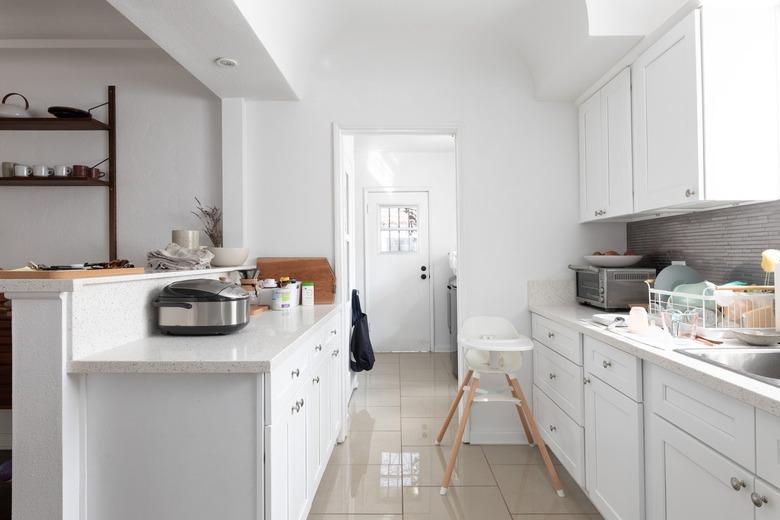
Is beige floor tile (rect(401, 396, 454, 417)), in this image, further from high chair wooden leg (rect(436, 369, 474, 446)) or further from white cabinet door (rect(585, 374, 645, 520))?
white cabinet door (rect(585, 374, 645, 520))

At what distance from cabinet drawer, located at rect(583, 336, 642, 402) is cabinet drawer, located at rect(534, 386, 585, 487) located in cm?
38

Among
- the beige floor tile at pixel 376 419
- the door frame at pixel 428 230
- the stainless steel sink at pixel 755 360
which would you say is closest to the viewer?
the stainless steel sink at pixel 755 360

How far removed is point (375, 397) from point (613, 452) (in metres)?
2.21

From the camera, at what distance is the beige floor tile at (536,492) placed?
2140mm

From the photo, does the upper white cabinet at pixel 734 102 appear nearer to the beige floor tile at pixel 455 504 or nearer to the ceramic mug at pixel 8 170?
the beige floor tile at pixel 455 504

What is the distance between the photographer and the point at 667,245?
2582 millimetres

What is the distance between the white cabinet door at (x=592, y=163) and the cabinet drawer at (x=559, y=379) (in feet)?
2.98

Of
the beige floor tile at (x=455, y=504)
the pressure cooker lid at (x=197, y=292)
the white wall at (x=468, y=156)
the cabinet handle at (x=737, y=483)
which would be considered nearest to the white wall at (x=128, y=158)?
the white wall at (x=468, y=156)

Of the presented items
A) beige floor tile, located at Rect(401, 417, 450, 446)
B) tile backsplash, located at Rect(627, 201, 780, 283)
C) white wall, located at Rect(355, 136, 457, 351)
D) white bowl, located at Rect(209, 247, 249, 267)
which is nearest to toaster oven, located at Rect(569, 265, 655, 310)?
tile backsplash, located at Rect(627, 201, 780, 283)

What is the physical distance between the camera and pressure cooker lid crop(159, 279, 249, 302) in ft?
5.63

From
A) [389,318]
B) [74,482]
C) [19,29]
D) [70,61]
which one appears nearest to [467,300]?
[74,482]

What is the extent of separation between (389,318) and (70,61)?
3833 millimetres

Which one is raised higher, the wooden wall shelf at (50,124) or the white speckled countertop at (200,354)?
the wooden wall shelf at (50,124)

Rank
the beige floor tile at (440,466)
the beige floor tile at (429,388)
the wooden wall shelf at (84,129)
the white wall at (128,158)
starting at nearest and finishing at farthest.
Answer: the beige floor tile at (440,466) < the wooden wall shelf at (84,129) < the white wall at (128,158) < the beige floor tile at (429,388)
